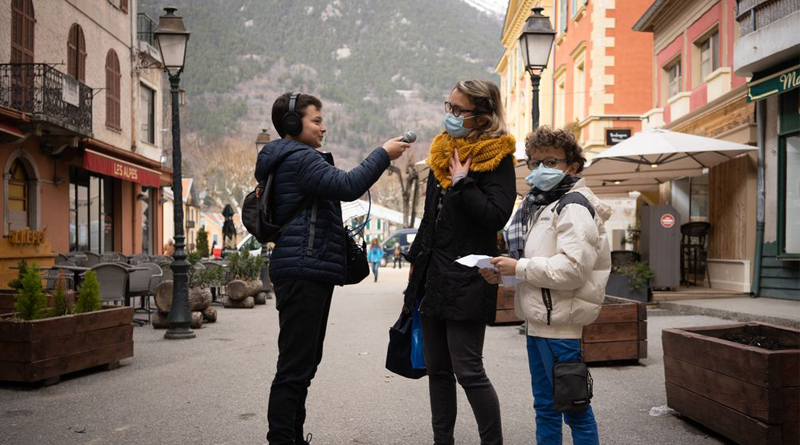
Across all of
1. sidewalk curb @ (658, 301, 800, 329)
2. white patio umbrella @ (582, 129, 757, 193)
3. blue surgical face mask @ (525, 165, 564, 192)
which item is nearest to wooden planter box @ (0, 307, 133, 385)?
blue surgical face mask @ (525, 165, 564, 192)

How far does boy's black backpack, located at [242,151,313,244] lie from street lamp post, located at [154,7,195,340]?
555 centimetres

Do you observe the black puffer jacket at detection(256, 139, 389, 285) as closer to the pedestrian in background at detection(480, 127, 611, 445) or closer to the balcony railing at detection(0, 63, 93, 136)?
the pedestrian in background at detection(480, 127, 611, 445)

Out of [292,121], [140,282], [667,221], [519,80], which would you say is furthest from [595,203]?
[519,80]

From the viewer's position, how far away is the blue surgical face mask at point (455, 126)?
3.43 m

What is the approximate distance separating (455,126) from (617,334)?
3.80m

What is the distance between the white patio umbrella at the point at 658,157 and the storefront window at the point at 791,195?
525 mm

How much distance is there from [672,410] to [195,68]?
491 feet

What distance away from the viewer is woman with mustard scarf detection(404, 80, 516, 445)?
10.8 feet

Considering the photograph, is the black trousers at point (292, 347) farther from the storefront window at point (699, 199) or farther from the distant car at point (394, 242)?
the distant car at point (394, 242)

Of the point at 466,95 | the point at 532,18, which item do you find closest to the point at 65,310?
the point at 466,95

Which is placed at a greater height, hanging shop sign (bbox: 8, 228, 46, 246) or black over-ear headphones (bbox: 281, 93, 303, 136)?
black over-ear headphones (bbox: 281, 93, 303, 136)

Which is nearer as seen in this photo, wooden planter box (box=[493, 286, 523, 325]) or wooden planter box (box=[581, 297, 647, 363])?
wooden planter box (box=[581, 297, 647, 363])

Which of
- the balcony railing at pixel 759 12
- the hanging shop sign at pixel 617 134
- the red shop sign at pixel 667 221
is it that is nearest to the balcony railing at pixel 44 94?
the red shop sign at pixel 667 221

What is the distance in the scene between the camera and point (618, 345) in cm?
650
